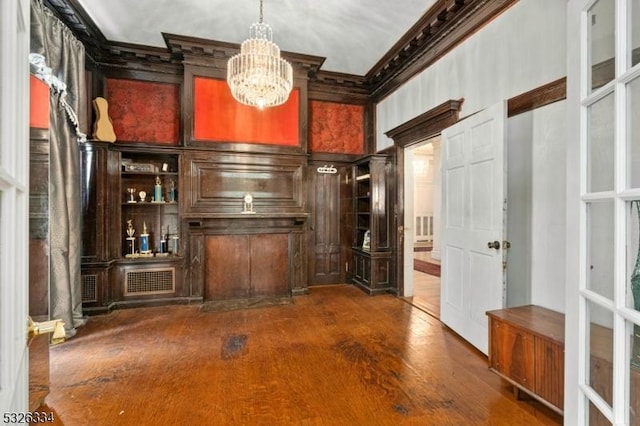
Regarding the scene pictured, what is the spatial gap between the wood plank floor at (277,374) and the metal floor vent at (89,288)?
313 mm

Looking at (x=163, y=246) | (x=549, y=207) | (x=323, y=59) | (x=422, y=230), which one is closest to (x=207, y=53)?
(x=323, y=59)

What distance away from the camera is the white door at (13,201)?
0.65m

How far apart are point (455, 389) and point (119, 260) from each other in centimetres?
409

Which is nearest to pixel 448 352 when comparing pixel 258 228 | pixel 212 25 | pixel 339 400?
pixel 339 400

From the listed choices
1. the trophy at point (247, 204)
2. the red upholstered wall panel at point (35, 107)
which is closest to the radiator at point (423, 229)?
the trophy at point (247, 204)

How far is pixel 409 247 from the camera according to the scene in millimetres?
4566

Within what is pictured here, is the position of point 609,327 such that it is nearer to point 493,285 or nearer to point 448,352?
point 493,285

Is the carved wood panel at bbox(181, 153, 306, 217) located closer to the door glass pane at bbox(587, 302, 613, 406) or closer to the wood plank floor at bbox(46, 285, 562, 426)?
the wood plank floor at bbox(46, 285, 562, 426)

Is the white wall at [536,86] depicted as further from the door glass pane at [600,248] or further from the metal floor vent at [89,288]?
the metal floor vent at [89,288]

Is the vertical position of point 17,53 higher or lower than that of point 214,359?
higher

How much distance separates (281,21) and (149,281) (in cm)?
373

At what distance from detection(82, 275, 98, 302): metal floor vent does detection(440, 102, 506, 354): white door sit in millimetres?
4199

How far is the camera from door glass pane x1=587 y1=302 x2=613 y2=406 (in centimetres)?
102

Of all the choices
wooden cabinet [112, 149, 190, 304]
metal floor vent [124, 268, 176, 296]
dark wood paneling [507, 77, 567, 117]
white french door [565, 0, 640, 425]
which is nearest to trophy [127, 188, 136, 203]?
wooden cabinet [112, 149, 190, 304]
